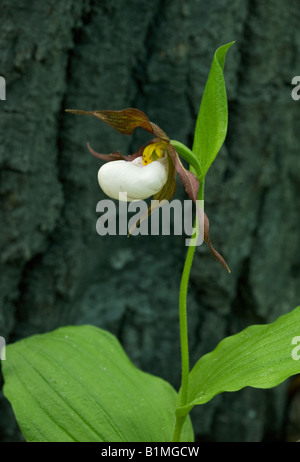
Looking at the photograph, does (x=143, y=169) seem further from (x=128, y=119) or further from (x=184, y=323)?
(x=184, y=323)

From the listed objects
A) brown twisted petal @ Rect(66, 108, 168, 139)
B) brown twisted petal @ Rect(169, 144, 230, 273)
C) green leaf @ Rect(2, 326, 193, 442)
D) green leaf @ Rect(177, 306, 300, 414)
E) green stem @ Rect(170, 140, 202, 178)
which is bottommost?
green leaf @ Rect(2, 326, 193, 442)

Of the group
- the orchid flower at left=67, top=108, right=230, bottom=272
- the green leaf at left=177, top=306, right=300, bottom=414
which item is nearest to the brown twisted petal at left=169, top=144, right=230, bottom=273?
the orchid flower at left=67, top=108, right=230, bottom=272

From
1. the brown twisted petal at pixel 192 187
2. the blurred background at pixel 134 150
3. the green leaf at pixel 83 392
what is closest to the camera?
the brown twisted petal at pixel 192 187

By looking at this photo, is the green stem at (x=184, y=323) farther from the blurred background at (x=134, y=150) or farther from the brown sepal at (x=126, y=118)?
the blurred background at (x=134, y=150)

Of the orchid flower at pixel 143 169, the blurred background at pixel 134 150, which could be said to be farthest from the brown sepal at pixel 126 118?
the blurred background at pixel 134 150

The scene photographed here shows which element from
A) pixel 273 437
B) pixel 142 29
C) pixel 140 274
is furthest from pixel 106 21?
pixel 273 437

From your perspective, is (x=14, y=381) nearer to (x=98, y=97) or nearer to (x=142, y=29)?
(x=98, y=97)

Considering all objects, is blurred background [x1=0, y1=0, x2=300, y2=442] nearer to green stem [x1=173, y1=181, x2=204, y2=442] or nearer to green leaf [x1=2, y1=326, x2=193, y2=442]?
green leaf [x1=2, y1=326, x2=193, y2=442]
